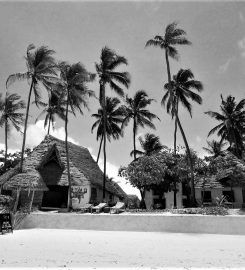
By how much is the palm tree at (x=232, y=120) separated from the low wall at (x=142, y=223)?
1916 centimetres

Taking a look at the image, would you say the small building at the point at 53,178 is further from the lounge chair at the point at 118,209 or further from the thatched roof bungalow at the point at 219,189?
the thatched roof bungalow at the point at 219,189

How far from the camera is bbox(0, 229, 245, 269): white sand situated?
727cm

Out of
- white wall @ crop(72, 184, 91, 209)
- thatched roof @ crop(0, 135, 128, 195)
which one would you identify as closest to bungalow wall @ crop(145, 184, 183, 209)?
thatched roof @ crop(0, 135, 128, 195)

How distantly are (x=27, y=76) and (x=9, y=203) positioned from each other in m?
9.61

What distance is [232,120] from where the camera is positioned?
3094cm

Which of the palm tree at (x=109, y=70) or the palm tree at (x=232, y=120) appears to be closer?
the palm tree at (x=109, y=70)

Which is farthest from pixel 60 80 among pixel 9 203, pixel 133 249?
pixel 133 249

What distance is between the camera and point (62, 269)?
259 inches

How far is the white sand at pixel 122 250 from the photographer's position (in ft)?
23.9

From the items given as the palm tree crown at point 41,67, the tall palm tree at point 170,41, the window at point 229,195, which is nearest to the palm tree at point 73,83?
the palm tree crown at point 41,67

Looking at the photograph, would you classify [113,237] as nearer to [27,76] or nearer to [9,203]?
[9,203]

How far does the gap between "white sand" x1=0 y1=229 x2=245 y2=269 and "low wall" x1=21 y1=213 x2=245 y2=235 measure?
66 centimetres

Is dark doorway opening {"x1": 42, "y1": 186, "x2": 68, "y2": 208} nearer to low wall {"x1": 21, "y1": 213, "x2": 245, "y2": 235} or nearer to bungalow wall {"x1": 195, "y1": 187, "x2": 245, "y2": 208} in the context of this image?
low wall {"x1": 21, "y1": 213, "x2": 245, "y2": 235}

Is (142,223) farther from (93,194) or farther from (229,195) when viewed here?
(229,195)
